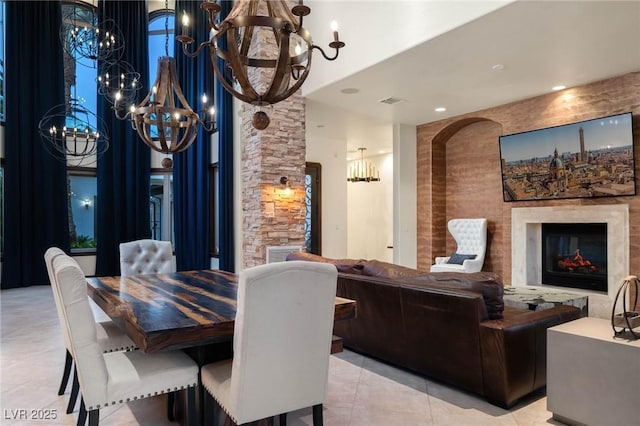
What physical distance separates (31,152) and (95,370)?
7.55 m

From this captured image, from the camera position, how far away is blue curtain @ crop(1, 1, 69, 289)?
7613 mm

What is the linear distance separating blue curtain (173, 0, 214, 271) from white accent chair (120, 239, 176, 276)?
4107 millimetres

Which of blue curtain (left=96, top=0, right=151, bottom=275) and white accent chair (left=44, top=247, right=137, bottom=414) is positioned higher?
blue curtain (left=96, top=0, right=151, bottom=275)

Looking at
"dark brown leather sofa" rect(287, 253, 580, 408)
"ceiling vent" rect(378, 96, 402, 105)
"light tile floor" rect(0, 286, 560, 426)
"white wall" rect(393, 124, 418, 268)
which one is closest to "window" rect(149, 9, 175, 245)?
"white wall" rect(393, 124, 418, 268)

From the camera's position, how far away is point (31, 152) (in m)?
7.81

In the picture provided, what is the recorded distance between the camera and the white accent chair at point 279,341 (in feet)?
5.59

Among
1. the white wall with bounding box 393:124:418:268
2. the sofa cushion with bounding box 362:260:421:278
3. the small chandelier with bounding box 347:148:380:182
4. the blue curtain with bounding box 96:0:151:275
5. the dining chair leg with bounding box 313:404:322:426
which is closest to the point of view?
the dining chair leg with bounding box 313:404:322:426

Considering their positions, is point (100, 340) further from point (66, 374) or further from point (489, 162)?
point (489, 162)

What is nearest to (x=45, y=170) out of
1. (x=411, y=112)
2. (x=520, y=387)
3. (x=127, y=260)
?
(x=127, y=260)

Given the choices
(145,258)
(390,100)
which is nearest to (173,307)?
(145,258)

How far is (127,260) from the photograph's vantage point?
4.02 m

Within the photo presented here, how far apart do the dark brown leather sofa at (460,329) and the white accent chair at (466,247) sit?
3.71m

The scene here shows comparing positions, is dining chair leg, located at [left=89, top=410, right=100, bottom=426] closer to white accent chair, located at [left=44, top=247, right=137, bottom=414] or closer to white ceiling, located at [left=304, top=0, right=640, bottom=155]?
white accent chair, located at [left=44, top=247, right=137, bottom=414]

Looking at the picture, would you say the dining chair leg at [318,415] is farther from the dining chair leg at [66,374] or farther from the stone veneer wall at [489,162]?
the stone veneer wall at [489,162]
